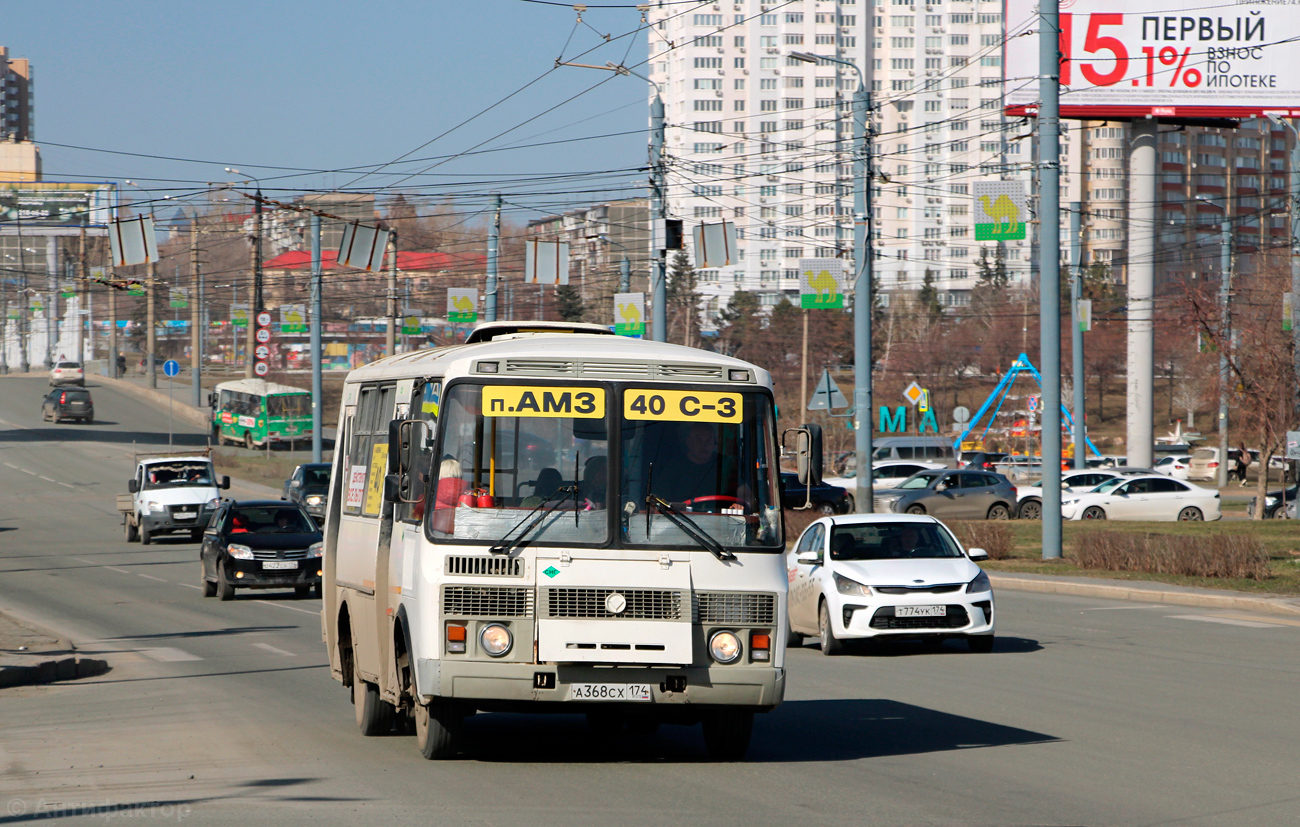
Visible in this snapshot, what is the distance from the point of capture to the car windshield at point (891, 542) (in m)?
16.6

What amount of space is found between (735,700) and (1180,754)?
9.72 ft

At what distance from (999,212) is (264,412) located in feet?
152

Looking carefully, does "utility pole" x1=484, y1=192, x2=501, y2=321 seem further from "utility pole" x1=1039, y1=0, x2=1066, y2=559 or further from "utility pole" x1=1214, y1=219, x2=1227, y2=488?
"utility pole" x1=1214, y1=219, x2=1227, y2=488

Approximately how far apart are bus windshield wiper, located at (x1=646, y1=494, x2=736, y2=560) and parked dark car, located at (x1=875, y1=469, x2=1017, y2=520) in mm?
32626

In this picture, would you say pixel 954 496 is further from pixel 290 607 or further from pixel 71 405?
pixel 71 405

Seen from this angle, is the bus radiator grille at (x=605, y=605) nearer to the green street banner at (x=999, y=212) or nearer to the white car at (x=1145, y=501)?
the green street banner at (x=999, y=212)

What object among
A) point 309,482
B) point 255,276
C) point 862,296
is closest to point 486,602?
point 862,296

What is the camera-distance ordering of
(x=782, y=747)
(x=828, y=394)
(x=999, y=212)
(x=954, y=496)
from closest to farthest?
(x=782, y=747), (x=999, y=212), (x=828, y=394), (x=954, y=496)

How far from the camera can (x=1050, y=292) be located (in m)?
27.9

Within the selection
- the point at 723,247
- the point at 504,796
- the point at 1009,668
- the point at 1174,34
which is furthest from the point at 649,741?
the point at 1174,34

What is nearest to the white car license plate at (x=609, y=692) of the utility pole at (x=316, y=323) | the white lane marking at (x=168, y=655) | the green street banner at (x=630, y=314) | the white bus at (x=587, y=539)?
the white bus at (x=587, y=539)

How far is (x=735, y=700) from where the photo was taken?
27.8 ft

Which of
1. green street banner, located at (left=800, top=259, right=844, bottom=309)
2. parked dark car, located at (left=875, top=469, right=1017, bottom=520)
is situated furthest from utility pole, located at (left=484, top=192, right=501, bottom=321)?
parked dark car, located at (left=875, top=469, right=1017, bottom=520)

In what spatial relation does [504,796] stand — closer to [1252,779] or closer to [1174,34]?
[1252,779]
